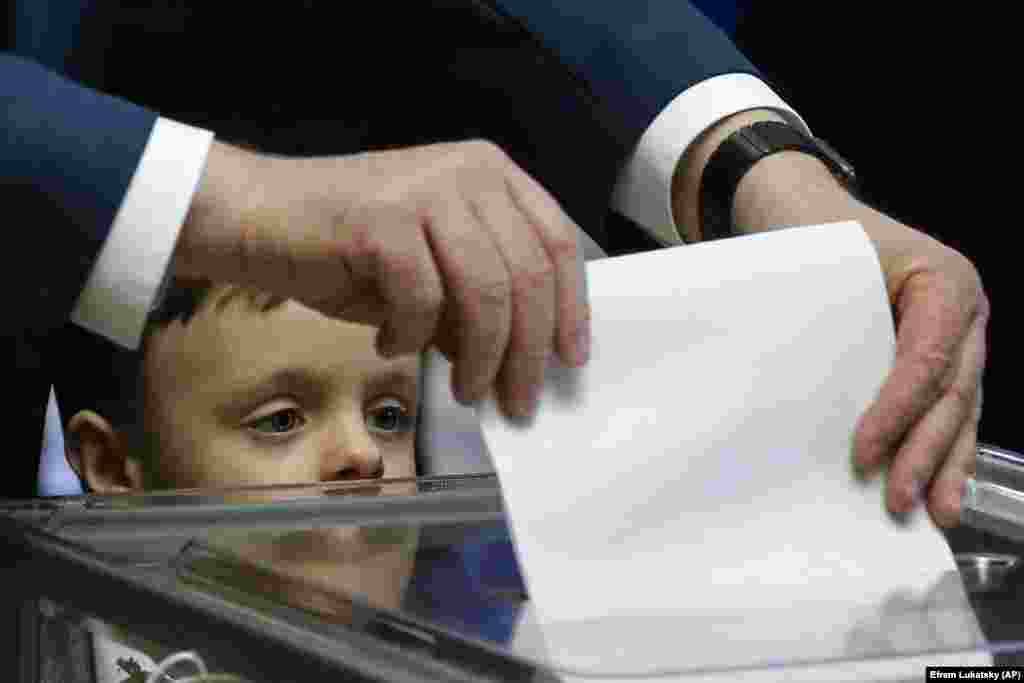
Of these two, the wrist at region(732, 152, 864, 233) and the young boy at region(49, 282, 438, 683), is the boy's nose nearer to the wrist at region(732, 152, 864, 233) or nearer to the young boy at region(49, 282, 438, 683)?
the young boy at region(49, 282, 438, 683)

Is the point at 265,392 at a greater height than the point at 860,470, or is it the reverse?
the point at 860,470

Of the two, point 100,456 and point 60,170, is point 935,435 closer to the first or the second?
point 60,170

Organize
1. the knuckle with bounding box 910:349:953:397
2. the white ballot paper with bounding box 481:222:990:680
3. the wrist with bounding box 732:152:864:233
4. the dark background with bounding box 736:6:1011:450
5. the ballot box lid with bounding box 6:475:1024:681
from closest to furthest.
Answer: the ballot box lid with bounding box 6:475:1024:681, the white ballot paper with bounding box 481:222:990:680, the knuckle with bounding box 910:349:953:397, the wrist with bounding box 732:152:864:233, the dark background with bounding box 736:6:1011:450

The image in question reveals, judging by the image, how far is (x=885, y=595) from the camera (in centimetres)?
67

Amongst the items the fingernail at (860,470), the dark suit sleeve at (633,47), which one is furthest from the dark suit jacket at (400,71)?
the fingernail at (860,470)

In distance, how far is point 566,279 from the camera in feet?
2.34

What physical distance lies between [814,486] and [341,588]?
0.24 m

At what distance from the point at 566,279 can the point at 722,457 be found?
110 millimetres

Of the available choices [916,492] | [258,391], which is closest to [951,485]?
[916,492]

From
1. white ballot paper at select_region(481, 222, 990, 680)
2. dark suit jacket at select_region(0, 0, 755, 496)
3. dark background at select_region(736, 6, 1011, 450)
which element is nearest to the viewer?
white ballot paper at select_region(481, 222, 990, 680)

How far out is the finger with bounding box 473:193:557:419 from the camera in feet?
2.31

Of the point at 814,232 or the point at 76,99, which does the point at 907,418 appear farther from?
the point at 76,99

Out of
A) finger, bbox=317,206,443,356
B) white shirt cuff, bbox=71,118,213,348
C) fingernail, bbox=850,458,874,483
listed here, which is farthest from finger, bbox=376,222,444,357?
fingernail, bbox=850,458,874,483

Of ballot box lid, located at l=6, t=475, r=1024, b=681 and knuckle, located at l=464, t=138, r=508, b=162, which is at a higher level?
knuckle, located at l=464, t=138, r=508, b=162
